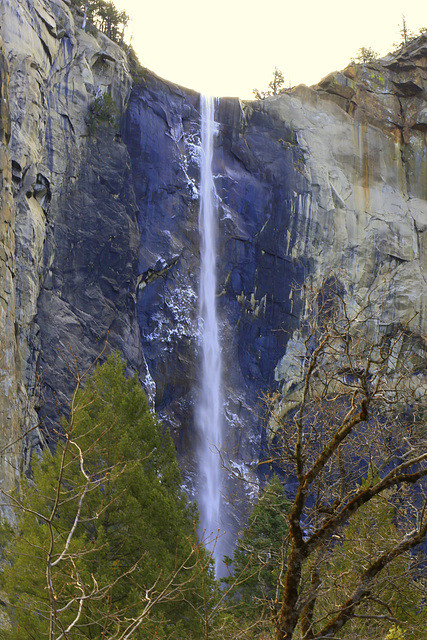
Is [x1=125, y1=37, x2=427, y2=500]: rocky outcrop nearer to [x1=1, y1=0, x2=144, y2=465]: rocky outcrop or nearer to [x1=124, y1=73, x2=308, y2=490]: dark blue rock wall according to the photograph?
[x1=124, y1=73, x2=308, y2=490]: dark blue rock wall

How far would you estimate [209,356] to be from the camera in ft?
85.0

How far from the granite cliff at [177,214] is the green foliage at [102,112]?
8.6 inches

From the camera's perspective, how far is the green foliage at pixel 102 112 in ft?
77.3

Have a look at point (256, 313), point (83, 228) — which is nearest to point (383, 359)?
point (83, 228)

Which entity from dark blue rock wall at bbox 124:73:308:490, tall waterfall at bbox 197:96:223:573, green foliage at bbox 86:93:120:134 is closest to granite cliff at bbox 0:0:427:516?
dark blue rock wall at bbox 124:73:308:490

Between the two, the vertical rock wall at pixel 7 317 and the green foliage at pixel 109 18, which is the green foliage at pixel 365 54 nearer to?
the green foliage at pixel 109 18

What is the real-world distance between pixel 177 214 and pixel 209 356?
6.38 meters

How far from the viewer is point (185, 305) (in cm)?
2566

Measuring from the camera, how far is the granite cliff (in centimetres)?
1891

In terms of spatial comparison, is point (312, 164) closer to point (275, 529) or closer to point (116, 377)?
point (275, 529)

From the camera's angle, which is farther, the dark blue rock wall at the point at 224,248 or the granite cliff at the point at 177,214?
the dark blue rock wall at the point at 224,248

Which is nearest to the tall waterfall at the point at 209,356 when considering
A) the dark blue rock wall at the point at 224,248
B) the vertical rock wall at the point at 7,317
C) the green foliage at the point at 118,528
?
the dark blue rock wall at the point at 224,248

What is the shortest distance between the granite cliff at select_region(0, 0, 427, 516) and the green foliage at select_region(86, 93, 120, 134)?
217 millimetres

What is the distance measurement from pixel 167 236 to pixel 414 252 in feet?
42.4
